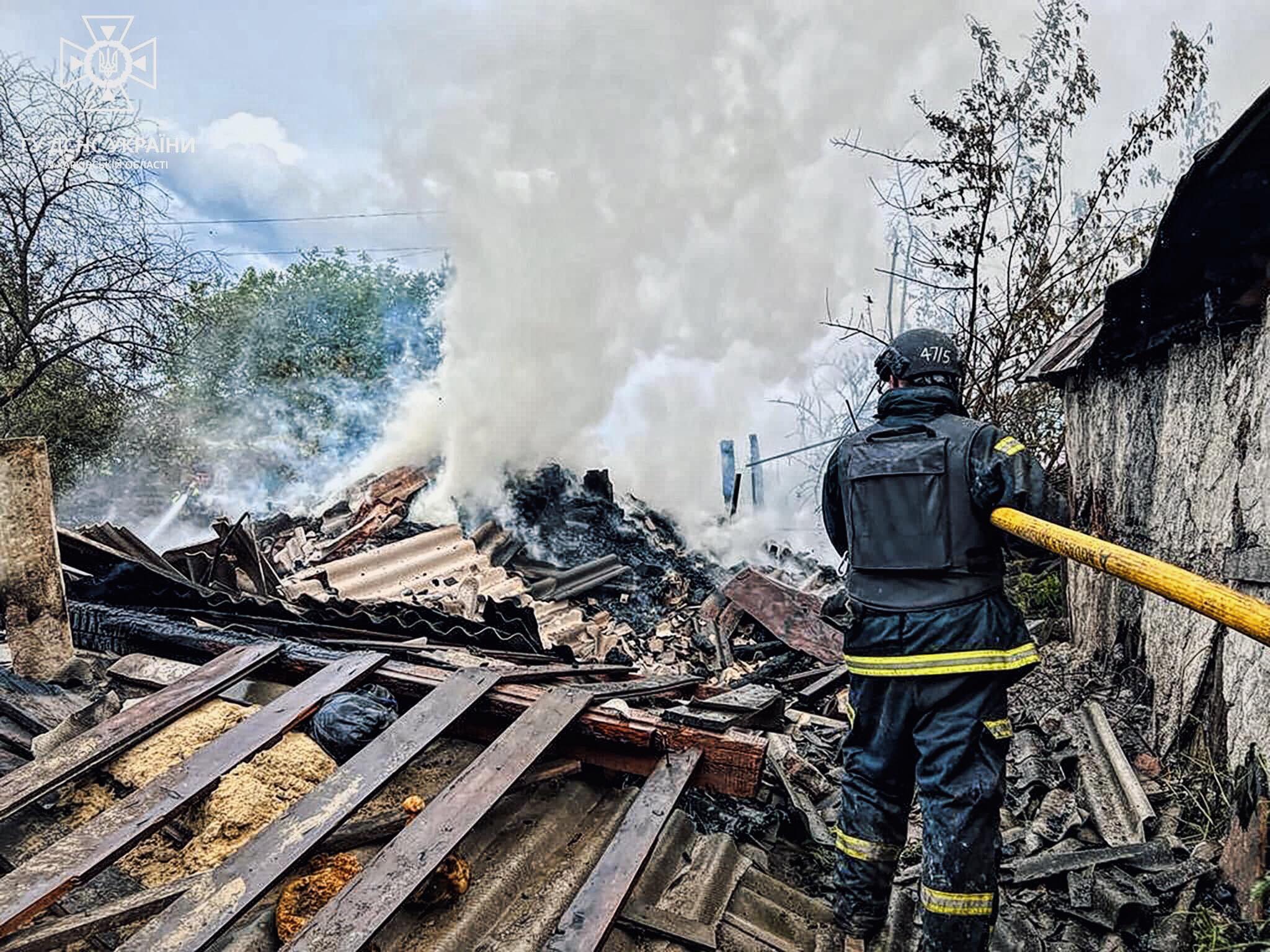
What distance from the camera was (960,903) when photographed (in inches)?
88.0

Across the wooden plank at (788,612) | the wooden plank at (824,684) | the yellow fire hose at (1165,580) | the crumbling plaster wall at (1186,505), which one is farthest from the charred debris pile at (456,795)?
the wooden plank at (788,612)

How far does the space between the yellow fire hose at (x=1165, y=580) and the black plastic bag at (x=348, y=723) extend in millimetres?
2271

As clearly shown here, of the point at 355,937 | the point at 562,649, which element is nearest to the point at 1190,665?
the point at 562,649

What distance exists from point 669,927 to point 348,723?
4.36 ft

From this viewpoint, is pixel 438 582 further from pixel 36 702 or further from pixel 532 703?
pixel 532 703

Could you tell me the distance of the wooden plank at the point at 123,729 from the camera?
2.17 metres

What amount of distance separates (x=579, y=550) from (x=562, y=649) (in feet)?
15.0

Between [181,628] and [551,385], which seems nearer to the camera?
[181,628]

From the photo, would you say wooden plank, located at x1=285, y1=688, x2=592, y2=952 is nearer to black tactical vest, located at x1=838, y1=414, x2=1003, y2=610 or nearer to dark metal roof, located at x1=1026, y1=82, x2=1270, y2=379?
black tactical vest, located at x1=838, y1=414, x2=1003, y2=610

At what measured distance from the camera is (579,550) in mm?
8852

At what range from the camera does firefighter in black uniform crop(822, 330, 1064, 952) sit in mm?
2281

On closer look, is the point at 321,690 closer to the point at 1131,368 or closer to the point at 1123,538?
the point at 1123,538

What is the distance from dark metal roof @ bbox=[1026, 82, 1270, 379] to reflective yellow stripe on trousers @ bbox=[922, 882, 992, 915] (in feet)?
8.71

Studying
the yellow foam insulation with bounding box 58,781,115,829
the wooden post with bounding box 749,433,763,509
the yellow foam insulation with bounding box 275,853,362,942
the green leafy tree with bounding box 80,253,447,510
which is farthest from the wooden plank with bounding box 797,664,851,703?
the green leafy tree with bounding box 80,253,447,510
